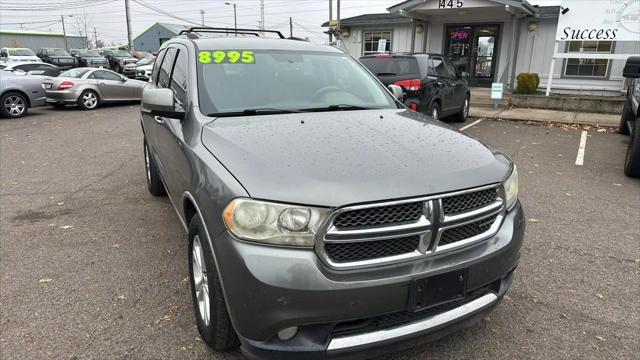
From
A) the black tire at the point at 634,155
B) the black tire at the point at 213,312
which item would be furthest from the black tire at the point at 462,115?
the black tire at the point at 213,312

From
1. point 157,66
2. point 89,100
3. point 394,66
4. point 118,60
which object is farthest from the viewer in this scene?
point 118,60

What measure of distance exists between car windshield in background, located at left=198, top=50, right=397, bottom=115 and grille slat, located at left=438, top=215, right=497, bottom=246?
141 centimetres

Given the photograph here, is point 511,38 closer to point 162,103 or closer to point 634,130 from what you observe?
point 634,130

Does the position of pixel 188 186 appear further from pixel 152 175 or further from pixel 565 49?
pixel 565 49

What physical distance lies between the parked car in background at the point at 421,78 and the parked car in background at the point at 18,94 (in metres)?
9.55

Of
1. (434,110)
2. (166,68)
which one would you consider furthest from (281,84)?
(434,110)

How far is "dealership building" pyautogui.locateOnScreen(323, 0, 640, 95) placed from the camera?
1257 centimetres

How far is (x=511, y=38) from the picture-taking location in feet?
51.2

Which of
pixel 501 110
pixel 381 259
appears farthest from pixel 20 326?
pixel 501 110

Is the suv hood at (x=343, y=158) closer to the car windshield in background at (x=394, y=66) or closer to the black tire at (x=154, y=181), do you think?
the black tire at (x=154, y=181)

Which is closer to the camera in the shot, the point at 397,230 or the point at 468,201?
the point at 397,230

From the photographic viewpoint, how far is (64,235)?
169 inches

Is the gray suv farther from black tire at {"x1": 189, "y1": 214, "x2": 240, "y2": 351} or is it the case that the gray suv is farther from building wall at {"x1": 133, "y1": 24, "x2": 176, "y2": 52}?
building wall at {"x1": 133, "y1": 24, "x2": 176, "y2": 52}

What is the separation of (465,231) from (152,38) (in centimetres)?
A: 7948
